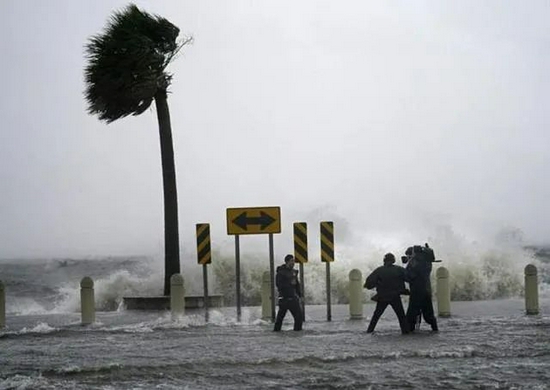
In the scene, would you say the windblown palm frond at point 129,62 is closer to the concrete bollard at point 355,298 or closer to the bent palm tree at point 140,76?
the bent palm tree at point 140,76

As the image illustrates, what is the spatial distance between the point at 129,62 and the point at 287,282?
448 inches

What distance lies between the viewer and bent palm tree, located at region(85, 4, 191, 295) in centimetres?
2981

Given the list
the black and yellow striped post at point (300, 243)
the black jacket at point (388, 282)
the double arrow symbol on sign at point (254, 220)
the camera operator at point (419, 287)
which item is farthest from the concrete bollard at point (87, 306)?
the camera operator at point (419, 287)

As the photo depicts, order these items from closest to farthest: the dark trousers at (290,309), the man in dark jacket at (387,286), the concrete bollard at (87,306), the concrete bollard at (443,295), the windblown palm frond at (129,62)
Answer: the man in dark jacket at (387,286) < the dark trousers at (290,309) < the concrete bollard at (87,306) < the concrete bollard at (443,295) < the windblown palm frond at (129,62)

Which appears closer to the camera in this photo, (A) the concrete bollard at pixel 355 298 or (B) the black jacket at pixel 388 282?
(B) the black jacket at pixel 388 282

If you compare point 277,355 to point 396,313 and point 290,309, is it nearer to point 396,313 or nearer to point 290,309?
point 396,313

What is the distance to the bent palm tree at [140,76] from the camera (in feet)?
97.8

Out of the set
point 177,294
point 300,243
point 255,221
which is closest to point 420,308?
point 300,243

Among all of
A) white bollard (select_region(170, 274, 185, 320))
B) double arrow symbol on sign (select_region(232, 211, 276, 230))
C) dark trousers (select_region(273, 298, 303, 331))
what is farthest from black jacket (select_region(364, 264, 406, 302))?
white bollard (select_region(170, 274, 185, 320))

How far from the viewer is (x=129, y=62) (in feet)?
97.5

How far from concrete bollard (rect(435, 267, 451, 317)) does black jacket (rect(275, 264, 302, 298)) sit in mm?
4638

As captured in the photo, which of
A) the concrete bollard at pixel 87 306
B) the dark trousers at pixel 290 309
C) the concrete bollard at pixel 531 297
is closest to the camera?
the dark trousers at pixel 290 309

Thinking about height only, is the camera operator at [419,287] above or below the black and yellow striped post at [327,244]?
below

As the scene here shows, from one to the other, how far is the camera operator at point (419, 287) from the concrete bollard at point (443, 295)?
328 centimetres
